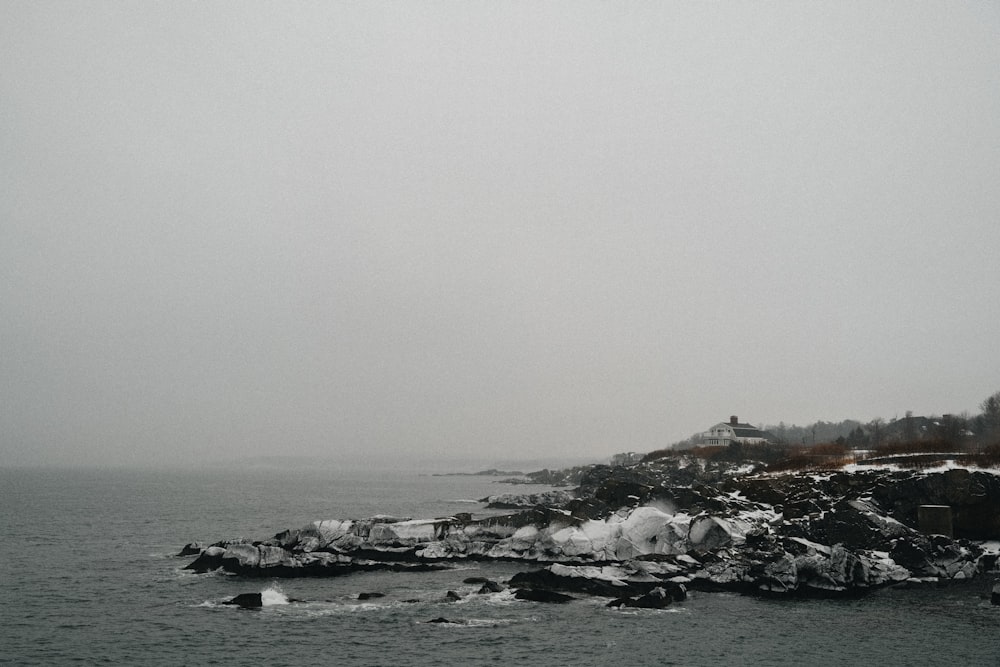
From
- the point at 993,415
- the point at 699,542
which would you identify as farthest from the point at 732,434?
the point at 699,542

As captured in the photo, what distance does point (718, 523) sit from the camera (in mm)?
47750

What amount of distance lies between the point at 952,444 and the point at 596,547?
143 feet

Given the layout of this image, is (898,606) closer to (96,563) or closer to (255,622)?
(255,622)

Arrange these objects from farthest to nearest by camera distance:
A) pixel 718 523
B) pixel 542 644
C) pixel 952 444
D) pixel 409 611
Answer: pixel 952 444
pixel 718 523
pixel 409 611
pixel 542 644

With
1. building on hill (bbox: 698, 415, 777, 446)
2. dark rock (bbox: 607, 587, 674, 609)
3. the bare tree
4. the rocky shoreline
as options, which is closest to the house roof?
building on hill (bbox: 698, 415, 777, 446)

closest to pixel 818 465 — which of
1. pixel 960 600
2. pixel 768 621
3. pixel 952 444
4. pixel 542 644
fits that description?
pixel 952 444

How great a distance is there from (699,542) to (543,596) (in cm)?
1531

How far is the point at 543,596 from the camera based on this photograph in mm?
38062

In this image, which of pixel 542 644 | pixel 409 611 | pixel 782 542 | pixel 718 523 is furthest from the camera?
pixel 718 523

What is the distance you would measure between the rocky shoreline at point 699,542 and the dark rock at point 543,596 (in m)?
0.13

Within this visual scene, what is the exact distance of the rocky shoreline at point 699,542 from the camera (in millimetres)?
40531

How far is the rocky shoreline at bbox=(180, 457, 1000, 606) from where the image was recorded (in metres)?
40.5

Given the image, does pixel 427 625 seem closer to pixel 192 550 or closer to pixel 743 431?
pixel 192 550

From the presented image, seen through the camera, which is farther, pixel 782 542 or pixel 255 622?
pixel 782 542
